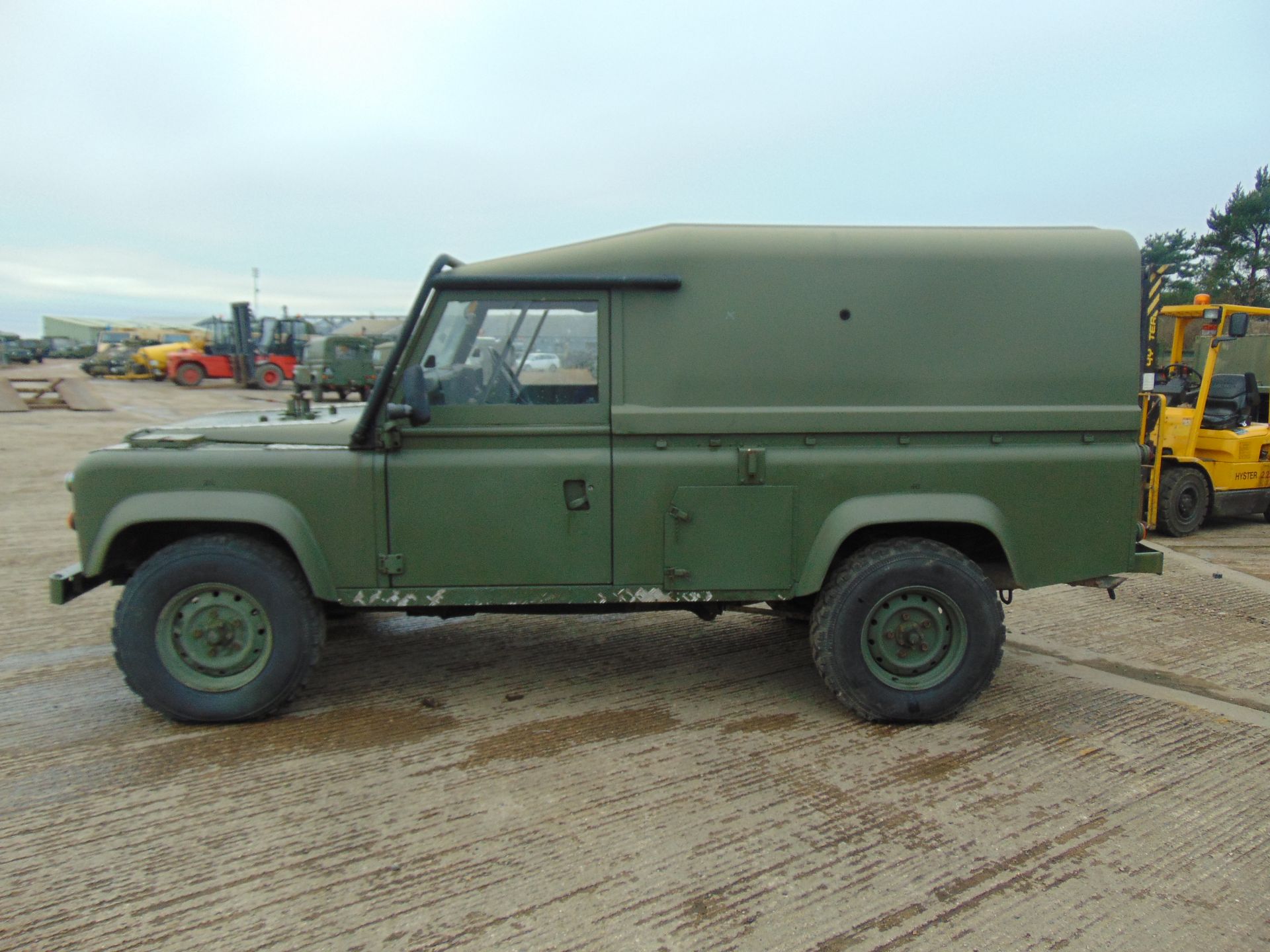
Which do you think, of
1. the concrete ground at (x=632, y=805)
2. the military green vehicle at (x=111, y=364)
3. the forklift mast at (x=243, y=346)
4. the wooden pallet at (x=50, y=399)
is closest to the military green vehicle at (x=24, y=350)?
the military green vehicle at (x=111, y=364)

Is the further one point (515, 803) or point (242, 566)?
point (242, 566)

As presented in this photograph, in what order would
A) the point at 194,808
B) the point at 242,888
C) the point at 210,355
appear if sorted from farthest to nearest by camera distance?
the point at 210,355, the point at 194,808, the point at 242,888

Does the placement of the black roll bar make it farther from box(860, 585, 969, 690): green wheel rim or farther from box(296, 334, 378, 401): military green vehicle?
box(296, 334, 378, 401): military green vehicle

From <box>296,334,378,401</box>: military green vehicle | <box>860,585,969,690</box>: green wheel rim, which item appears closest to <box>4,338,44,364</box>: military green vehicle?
<box>296,334,378,401</box>: military green vehicle

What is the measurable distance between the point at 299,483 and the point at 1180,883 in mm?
3635

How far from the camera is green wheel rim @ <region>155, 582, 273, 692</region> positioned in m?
3.89

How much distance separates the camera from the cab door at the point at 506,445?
3.90m

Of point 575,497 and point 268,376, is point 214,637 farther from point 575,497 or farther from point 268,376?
point 268,376

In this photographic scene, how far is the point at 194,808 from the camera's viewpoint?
3.27 m

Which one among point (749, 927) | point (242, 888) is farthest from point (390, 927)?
point (749, 927)

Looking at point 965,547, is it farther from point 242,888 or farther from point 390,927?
point 242,888

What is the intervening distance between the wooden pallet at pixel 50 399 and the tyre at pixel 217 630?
64.7 ft

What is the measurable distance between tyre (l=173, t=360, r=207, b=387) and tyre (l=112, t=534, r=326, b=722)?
30.9 meters

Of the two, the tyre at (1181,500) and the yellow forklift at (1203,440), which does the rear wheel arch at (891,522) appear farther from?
the tyre at (1181,500)
